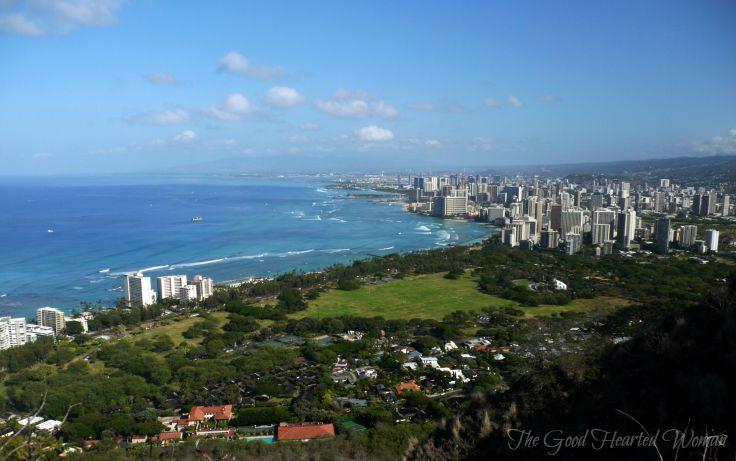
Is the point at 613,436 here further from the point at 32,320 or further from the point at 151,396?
the point at 32,320

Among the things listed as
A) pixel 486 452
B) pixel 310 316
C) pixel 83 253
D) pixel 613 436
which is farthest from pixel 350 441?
pixel 83 253

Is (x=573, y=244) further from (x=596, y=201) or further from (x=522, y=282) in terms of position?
(x=596, y=201)

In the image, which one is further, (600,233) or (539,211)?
(539,211)

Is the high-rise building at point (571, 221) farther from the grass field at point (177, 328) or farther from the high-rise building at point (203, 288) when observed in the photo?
the grass field at point (177, 328)

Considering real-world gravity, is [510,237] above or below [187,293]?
above

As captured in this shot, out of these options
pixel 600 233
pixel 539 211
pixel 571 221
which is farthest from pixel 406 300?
pixel 539 211

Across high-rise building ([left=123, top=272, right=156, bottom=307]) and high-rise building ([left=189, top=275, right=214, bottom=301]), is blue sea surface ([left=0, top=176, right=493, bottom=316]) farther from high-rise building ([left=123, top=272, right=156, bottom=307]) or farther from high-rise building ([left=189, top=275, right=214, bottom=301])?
high-rise building ([left=189, top=275, right=214, bottom=301])

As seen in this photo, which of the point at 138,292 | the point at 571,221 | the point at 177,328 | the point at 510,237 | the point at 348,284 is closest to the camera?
the point at 177,328
